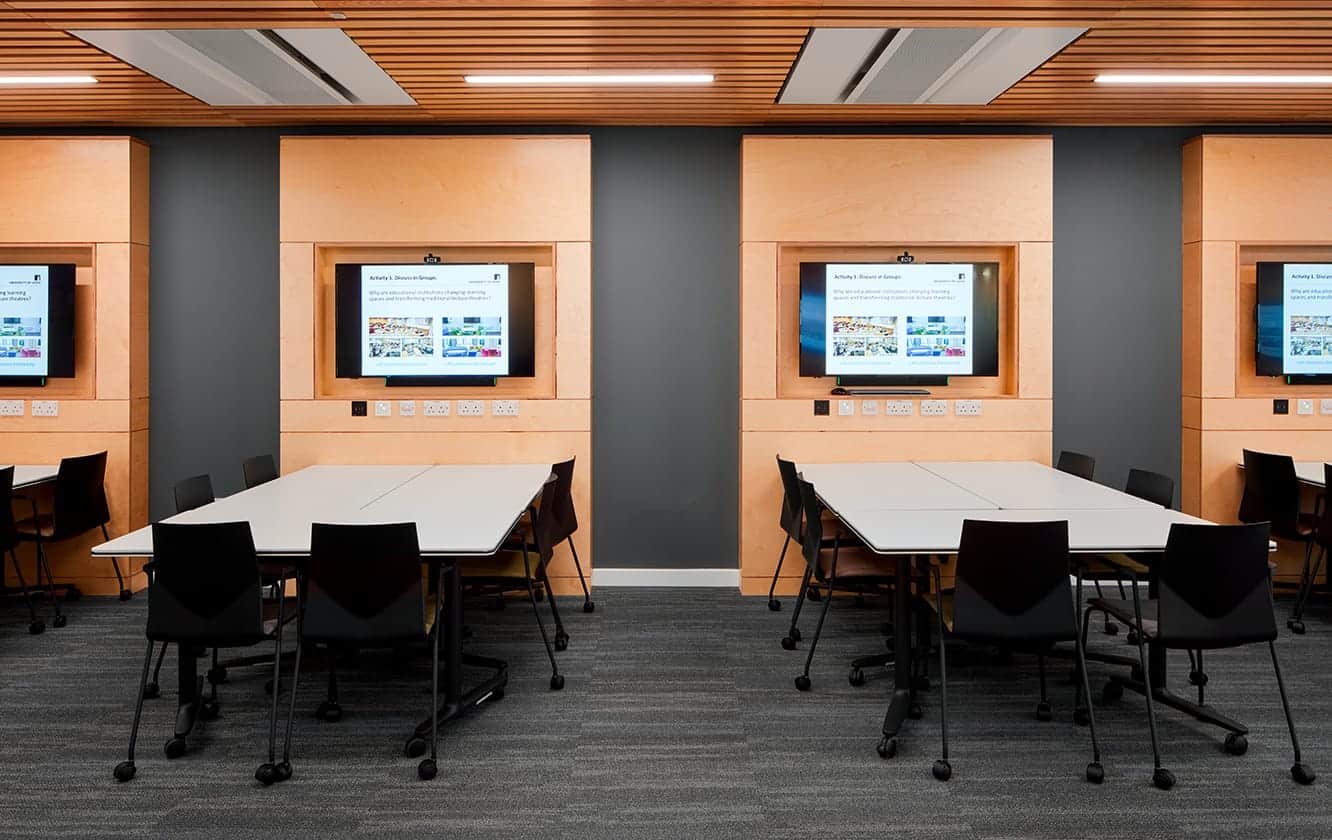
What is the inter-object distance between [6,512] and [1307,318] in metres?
7.84

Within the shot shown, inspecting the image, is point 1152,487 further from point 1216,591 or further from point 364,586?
point 364,586

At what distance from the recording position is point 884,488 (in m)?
4.69

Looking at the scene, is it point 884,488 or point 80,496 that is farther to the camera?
point 80,496

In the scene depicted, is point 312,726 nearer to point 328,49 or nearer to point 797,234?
point 328,49

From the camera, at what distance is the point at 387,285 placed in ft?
19.5

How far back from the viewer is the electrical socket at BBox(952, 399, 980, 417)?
5969 millimetres

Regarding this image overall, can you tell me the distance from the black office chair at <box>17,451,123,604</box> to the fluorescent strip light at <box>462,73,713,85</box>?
3.16 meters

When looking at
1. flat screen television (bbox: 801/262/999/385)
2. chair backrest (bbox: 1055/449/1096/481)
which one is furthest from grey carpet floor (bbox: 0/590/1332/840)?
flat screen television (bbox: 801/262/999/385)

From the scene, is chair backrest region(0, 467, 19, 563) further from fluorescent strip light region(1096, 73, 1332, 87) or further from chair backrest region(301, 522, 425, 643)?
fluorescent strip light region(1096, 73, 1332, 87)

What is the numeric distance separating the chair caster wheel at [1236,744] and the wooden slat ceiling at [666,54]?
3020 mm

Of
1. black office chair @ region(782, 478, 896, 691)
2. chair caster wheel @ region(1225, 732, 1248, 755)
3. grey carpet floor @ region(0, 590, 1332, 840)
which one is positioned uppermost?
black office chair @ region(782, 478, 896, 691)

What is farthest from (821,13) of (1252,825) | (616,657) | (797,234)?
(1252,825)

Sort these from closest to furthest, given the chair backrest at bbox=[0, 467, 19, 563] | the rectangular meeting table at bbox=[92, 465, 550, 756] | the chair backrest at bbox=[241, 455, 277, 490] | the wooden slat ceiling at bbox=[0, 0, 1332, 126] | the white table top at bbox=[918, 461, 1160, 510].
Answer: the rectangular meeting table at bbox=[92, 465, 550, 756] → the wooden slat ceiling at bbox=[0, 0, 1332, 126] → the white table top at bbox=[918, 461, 1160, 510] → the chair backrest at bbox=[0, 467, 19, 563] → the chair backrest at bbox=[241, 455, 277, 490]

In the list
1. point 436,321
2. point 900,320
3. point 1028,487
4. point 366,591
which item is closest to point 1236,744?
point 1028,487
